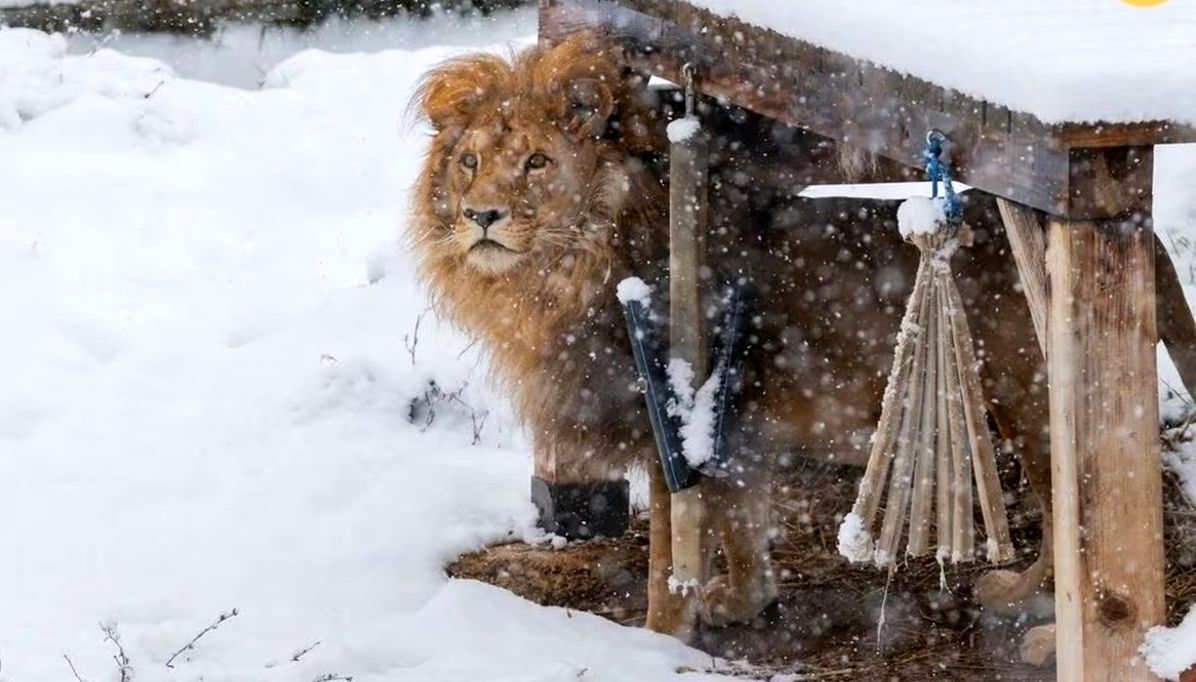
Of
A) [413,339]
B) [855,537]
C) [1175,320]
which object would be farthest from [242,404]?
[1175,320]

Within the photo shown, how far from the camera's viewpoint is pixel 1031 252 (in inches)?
142

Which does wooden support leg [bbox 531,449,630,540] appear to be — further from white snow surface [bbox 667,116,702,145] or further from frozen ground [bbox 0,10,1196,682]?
white snow surface [bbox 667,116,702,145]

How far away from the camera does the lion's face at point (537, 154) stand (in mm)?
4938

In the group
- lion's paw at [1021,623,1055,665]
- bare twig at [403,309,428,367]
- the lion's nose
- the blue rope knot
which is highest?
the blue rope knot

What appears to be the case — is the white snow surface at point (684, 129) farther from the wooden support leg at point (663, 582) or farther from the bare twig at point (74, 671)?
the bare twig at point (74, 671)

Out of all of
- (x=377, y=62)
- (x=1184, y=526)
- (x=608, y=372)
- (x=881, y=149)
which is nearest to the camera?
(x=881, y=149)

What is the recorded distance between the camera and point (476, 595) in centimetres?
527

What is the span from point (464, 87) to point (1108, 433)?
2.36 metres

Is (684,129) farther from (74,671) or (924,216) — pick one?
(74,671)

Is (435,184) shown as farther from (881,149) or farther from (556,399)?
(881,149)

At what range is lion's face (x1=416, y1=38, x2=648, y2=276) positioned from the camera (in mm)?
4938

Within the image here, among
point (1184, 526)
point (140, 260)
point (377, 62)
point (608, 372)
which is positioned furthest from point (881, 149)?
point (377, 62)

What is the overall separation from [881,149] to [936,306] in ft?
1.52

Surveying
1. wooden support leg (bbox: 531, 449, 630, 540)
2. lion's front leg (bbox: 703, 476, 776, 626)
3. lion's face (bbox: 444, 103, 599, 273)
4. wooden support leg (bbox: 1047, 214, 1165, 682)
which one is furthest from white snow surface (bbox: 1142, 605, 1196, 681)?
wooden support leg (bbox: 531, 449, 630, 540)
